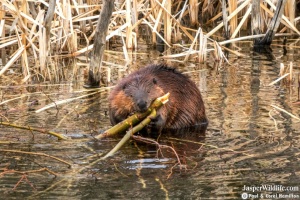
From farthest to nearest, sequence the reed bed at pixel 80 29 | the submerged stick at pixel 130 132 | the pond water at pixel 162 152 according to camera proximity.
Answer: the reed bed at pixel 80 29
the submerged stick at pixel 130 132
the pond water at pixel 162 152

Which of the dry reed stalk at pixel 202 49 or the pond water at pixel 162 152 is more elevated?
the dry reed stalk at pixel 202 49

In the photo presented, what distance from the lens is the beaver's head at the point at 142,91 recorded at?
5656 millimetres

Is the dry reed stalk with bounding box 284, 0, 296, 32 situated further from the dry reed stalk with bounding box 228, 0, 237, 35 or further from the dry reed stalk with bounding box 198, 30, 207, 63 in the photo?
the dry reed stalk with bounding box 198, 30, 207, 63

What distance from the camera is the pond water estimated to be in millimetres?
4363

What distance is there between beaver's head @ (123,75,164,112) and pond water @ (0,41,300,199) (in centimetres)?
30

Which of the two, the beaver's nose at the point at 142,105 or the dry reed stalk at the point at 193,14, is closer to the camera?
the beaver's nose at the point at 142,105

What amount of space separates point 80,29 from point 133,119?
4.76 metres

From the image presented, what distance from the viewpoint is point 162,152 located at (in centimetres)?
530

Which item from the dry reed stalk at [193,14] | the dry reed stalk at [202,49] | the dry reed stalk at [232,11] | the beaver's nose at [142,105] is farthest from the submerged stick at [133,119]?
the dry reed stalk at [193,14]

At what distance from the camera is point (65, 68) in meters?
8.77

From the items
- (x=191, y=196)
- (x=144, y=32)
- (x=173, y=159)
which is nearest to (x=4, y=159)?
(x=173, y=159)

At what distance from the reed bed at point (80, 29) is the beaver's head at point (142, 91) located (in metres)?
1.98

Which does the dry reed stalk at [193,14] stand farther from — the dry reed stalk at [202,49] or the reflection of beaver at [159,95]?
the reflection of beaver at [159,95]

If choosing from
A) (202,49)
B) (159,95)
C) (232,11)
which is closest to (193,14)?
(232,11)
